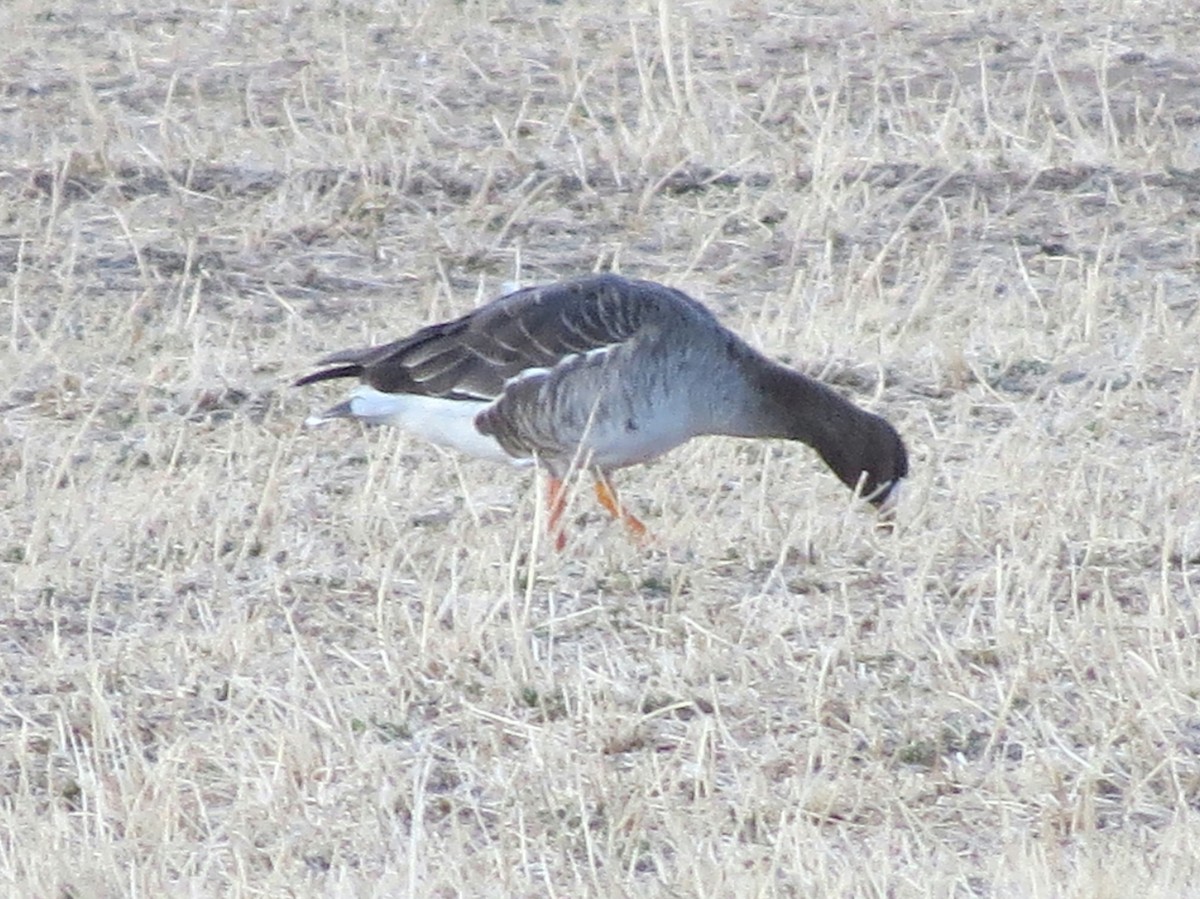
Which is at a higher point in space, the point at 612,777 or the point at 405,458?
the point at 612,777

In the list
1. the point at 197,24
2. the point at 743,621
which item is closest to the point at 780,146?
the point at 197,24

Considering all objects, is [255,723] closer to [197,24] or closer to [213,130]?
[213,130]

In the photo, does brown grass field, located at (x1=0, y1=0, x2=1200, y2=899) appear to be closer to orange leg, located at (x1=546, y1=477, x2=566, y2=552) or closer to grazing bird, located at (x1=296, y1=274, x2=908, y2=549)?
orange leg, located at (x1=546, y1=477, x2=566, y2=552)

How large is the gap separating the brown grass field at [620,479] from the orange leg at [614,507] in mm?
58

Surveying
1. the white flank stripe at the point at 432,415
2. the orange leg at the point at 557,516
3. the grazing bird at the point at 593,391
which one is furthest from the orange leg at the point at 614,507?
the white flank stripe at the point at 432,415

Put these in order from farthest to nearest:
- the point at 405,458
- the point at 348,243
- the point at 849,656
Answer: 1. the point at 348,243
2. the point at 405,458
3. the point at 849,656

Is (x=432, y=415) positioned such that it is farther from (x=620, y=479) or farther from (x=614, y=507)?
(x=620, y=479)

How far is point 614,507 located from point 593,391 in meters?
0.34

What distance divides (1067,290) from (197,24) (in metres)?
5.88

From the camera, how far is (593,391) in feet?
23.6

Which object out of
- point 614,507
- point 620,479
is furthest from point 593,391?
point 620,479

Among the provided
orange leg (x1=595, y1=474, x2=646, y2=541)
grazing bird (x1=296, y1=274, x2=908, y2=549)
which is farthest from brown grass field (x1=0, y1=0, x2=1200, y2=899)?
grazing bird (x1=296, y1=274, x2=908, y2=549)

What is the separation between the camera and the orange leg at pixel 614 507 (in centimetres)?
714

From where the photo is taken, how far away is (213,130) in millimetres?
11820
